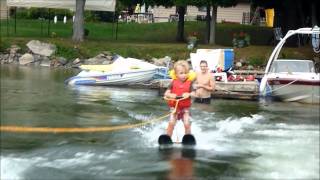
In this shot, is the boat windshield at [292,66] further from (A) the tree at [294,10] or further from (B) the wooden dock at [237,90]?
(A) the tree at [294,10]

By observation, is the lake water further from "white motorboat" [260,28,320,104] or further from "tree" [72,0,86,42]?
"tree" [72,0,86,42]

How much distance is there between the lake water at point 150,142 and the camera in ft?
36.4

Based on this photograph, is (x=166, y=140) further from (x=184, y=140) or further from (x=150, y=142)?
(x=150, y=142)

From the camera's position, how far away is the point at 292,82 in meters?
23.5

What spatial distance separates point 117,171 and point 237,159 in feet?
7.52

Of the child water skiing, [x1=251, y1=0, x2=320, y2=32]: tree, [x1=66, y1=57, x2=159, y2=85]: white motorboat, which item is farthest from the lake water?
[x1=251, y1=0, x2=320, y2=32]: tree

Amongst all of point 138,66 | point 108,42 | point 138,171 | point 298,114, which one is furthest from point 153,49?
point 138,171

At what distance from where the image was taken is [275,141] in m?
14.4

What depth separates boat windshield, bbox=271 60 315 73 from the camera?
24.6 meters

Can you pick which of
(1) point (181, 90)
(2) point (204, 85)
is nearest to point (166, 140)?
(1) point (181, 90)

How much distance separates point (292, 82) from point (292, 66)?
4.90 ft

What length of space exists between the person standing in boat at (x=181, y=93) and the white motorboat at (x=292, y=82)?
36.3ft

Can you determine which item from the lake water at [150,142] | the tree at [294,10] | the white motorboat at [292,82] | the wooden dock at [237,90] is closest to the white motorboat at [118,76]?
the wooden dock at [237,90]

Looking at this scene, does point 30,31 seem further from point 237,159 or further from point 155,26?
point 237,159
